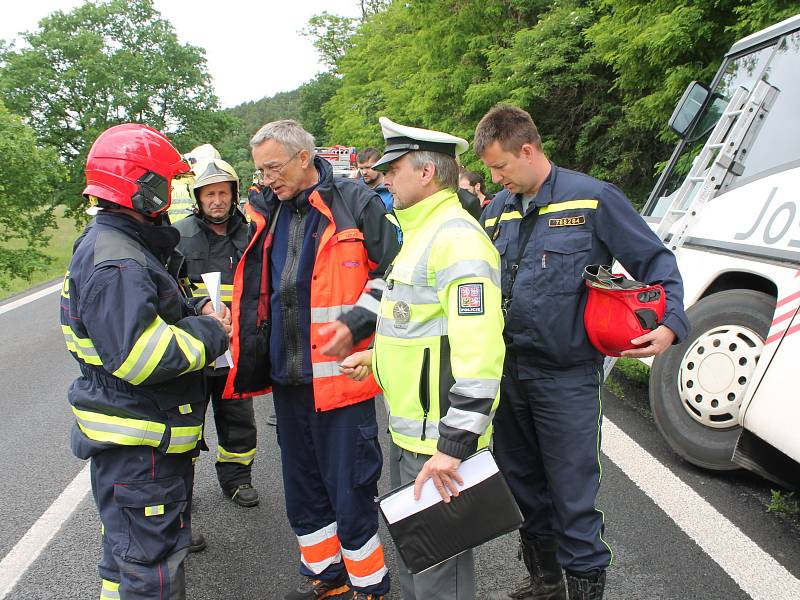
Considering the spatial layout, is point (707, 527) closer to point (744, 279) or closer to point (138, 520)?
point (744, 279)

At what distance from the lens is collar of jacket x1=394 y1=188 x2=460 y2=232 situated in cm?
211

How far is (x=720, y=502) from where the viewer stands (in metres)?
3.45

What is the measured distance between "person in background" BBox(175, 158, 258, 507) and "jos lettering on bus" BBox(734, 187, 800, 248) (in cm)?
300

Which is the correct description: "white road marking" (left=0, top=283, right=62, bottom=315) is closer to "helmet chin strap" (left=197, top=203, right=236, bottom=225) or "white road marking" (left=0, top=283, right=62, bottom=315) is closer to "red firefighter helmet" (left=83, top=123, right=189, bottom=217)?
"helmet chin strap" (left=197, top=203, right=236, bottom=225)

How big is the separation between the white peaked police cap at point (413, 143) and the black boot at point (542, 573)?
5.79 feet

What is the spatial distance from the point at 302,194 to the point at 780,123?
3.01 meters

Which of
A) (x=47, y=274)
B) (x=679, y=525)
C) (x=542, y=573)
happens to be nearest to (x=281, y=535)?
(x=542, y=573)

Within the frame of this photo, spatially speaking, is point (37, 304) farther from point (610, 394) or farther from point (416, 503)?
point (416, 503)

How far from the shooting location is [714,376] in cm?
366

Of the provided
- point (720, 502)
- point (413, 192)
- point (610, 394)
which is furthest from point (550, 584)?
point (610, 394)

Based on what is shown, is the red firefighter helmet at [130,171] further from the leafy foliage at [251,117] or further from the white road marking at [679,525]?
the leafy foliage at [251,117]

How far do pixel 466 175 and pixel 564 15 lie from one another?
231 inches

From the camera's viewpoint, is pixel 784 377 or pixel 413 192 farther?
pixel 784 377

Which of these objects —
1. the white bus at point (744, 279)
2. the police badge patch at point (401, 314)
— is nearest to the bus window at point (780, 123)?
the white bus at point (744, 279)
